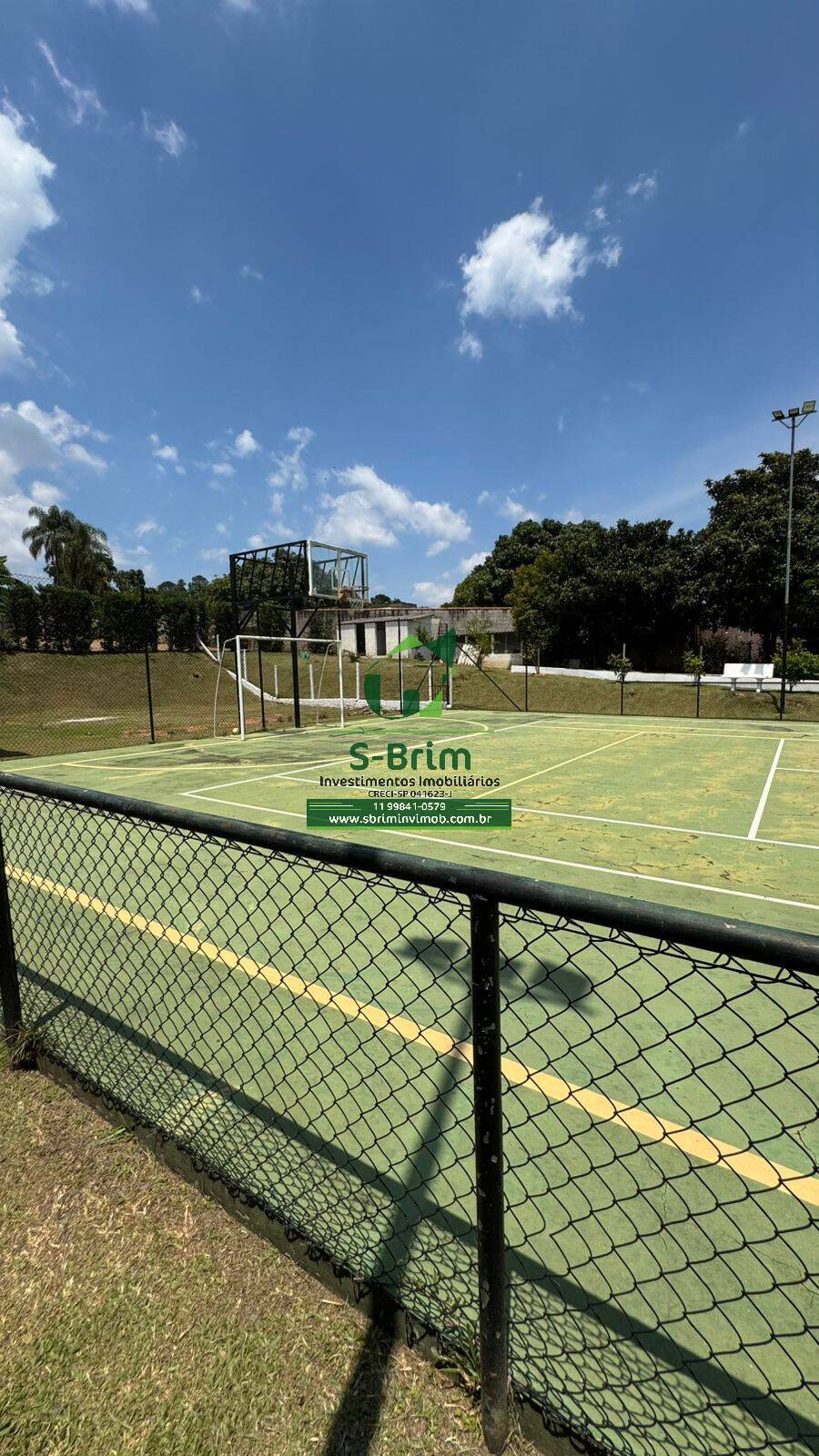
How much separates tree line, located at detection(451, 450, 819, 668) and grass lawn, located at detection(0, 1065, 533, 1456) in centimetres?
3472

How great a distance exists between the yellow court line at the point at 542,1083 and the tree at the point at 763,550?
110 feet

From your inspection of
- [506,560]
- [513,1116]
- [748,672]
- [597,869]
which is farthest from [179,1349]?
[506,560]

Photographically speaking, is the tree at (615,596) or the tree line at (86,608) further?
the tree at (615,596)

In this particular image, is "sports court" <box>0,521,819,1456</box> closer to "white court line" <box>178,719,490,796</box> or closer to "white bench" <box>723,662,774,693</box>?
"white court line" <box>178,719,490,796</box>

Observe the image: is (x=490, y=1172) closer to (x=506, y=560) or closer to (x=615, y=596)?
(x=615, y=596)

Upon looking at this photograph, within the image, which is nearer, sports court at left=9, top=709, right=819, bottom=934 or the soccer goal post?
sports court at left=9, top=709, right=819, bottom=934

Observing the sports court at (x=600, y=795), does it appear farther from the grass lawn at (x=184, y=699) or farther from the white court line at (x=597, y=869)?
the grass lawn at (x=184, y=699)

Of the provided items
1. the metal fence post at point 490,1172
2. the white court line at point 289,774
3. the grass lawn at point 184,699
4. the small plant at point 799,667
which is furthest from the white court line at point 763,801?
the small plant at point 799,667

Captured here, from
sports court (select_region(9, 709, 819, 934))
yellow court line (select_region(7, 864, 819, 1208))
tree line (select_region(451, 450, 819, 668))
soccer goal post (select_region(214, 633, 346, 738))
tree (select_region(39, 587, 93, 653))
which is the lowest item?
yellow court line (select_region(7, 864, 819, 1208))

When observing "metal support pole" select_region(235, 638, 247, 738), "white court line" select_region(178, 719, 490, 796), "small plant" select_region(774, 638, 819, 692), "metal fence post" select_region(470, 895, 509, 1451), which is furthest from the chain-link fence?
"small plant" select_region(774, 638, 819, 692)

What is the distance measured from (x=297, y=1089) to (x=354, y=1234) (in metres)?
0.77

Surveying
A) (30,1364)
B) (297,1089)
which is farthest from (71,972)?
(30,1364)

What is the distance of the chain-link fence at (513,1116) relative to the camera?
136cm

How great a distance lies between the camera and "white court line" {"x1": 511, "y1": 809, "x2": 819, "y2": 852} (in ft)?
20.1
